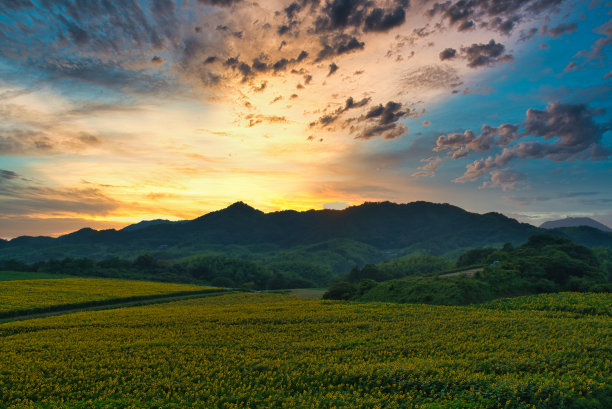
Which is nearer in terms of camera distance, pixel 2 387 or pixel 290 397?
pixel 290 397

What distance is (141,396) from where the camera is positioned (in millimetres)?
13430

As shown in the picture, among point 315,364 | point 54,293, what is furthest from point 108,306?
point 315,364

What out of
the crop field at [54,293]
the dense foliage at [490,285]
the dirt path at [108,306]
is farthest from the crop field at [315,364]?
the dense foliage at [490,285]

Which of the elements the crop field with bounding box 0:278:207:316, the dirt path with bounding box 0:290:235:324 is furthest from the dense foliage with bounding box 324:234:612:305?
the crop field with bounding box 0:278:207:316

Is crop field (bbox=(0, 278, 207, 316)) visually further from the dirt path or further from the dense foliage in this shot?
the dense foliage

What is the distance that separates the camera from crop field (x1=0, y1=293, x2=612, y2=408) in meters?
12.7

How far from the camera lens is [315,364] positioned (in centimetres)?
1639

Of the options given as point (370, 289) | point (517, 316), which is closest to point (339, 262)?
point (370, 289)

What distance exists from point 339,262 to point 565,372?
7283 inches

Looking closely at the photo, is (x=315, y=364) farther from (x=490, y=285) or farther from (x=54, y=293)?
(x=54, y=293)

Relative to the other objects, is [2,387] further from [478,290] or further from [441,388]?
[478,290]

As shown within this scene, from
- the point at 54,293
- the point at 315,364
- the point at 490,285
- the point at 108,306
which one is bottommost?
the point at 108,306

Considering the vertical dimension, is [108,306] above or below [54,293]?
below

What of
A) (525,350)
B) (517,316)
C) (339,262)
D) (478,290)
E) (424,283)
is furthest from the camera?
(339,262)
